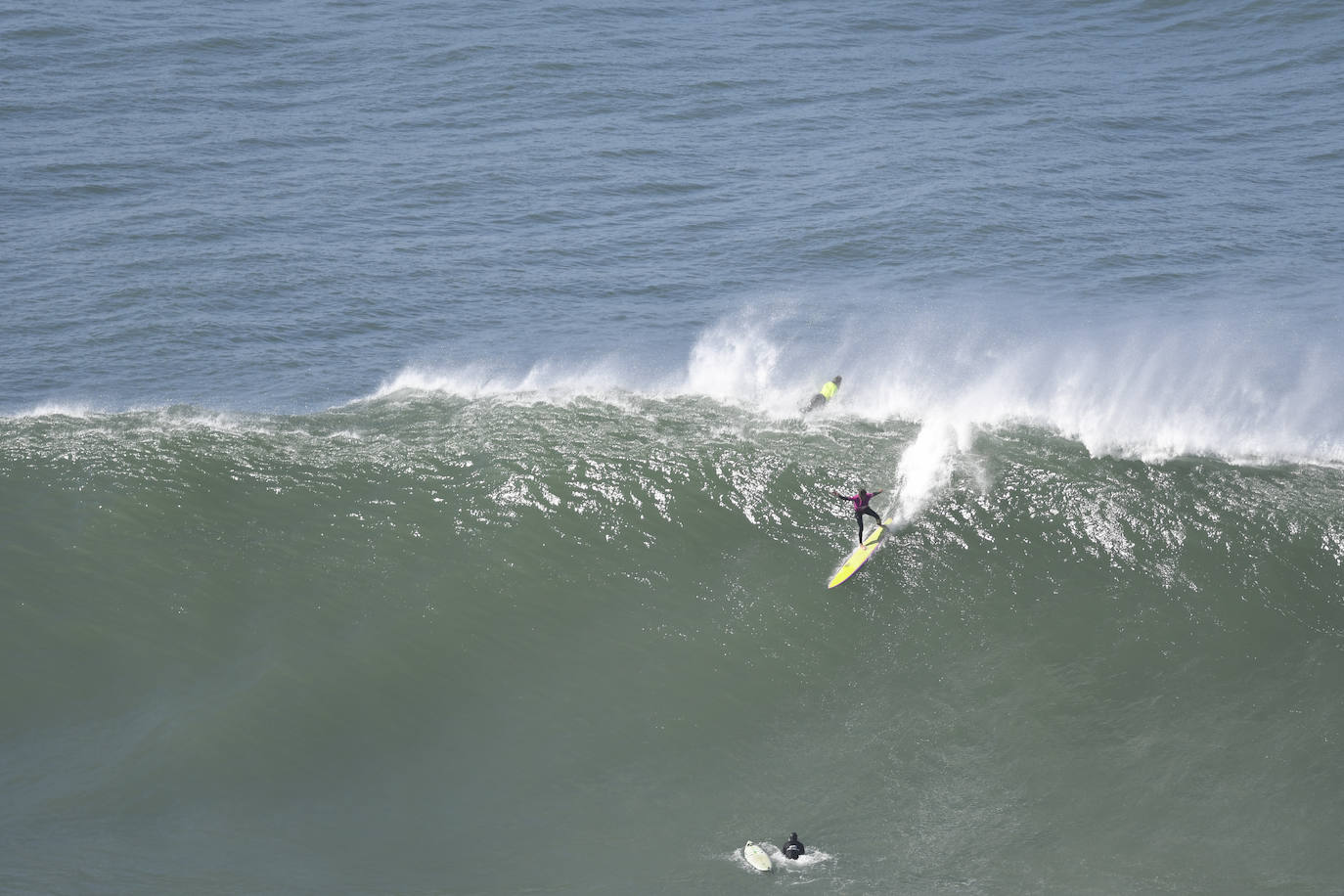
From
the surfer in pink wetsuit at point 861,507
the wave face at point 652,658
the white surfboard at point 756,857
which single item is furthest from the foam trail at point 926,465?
the white surfboard at point 756,857

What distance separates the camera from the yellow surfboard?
16688 mm

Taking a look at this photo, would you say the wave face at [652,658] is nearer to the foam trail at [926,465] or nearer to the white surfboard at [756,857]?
the foam trail at [926,465]

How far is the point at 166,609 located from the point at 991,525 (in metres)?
11.7

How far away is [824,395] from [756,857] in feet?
36.3

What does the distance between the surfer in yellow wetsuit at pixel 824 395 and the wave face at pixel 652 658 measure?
0.70m

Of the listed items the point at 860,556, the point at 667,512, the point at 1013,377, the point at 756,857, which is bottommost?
the point at 756,857

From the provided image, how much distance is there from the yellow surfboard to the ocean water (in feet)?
0.48

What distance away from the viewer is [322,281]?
30781 millimetres

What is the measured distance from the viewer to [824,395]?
2188 centimetres

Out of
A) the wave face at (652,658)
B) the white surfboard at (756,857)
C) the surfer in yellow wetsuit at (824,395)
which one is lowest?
the white surfboard at (756,857)

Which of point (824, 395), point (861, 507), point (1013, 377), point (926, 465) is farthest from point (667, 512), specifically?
point (1013, 377)

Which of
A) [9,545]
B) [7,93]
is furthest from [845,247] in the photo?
[7,93]

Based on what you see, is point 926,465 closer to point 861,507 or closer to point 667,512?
point 861,507

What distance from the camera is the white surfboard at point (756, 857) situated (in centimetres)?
1217
